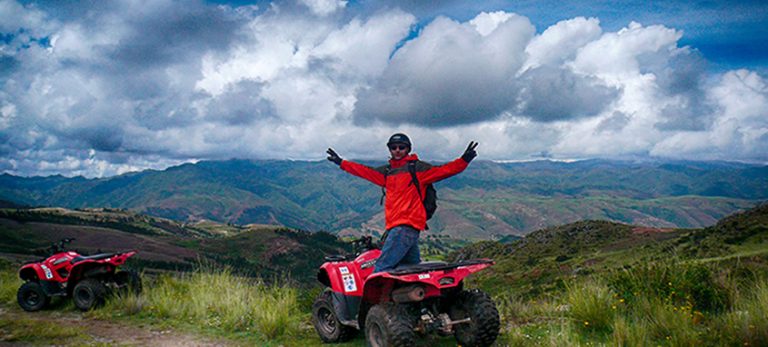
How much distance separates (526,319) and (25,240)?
598 ft

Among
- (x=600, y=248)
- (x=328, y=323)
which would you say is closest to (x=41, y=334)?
(x=328, y=323)

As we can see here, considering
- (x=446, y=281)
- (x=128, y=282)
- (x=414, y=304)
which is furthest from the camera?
(x=128, y=282)

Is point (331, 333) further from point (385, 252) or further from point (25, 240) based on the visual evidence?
point (25, 240)

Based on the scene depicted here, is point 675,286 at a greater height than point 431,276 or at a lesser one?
lesser

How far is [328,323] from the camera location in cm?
→ 685

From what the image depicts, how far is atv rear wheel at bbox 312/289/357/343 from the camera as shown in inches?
259

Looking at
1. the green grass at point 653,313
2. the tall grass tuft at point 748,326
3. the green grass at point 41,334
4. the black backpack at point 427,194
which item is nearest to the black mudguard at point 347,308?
the black backpack at point 427,194

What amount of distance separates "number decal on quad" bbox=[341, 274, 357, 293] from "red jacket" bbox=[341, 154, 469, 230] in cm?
95

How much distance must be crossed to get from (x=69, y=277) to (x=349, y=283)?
285 inches

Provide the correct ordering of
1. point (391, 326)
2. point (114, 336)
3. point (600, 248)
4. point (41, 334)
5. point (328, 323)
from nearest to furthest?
point (391, 326)
point (328, 323)
point (41, 334)
point (114, 336)
point (600, 248)

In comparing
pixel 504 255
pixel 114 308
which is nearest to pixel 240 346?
pixel 114 308

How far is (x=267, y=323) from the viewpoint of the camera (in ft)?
23.1

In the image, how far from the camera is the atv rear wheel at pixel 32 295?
31.9 ft

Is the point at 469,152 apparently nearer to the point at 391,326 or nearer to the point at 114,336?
the point at 391,326
